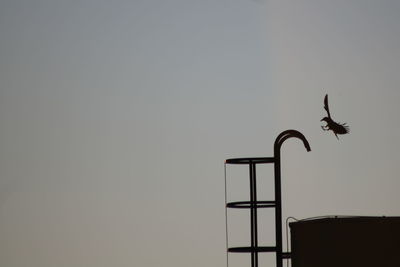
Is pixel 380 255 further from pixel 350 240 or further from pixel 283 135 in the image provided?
pixel 283 135

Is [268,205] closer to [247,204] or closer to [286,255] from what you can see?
[247,204]

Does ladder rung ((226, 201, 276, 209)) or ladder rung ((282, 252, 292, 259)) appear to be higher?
ladder rung ((226, 201, 276, 209))

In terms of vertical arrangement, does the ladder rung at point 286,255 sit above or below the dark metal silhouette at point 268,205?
below

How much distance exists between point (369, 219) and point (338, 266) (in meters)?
0.27

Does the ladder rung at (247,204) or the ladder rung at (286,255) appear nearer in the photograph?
the ladder rung at (286,255)

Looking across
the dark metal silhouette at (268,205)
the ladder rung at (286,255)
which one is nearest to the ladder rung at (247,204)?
the dark metal silhouette at (268,205)

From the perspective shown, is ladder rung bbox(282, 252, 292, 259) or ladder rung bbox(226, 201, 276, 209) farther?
ladder rung bbox(226, 201, 276, 209)

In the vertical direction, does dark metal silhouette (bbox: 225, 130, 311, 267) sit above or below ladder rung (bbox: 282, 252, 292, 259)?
above

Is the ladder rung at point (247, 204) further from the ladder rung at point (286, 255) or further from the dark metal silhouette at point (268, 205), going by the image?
the ladder rung at point (286, 255)

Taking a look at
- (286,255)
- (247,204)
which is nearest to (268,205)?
(247,204)

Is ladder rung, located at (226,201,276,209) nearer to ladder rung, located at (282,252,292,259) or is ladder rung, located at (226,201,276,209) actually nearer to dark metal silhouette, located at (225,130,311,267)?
dark metal silhouette, located at (225,130,311,267)

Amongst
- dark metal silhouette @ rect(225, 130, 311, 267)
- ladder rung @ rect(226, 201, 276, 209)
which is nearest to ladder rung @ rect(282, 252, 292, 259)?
dark metal silhouette @ rect(225, 130, 311, 267)

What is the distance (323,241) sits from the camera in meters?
3.08

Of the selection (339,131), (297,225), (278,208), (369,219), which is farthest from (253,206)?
(339,131)
